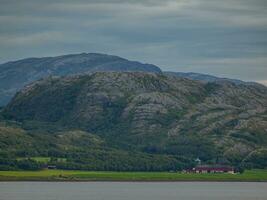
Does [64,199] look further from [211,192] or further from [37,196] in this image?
[211,192]

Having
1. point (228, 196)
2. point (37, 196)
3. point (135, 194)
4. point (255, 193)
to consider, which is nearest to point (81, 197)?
point (37, 196)

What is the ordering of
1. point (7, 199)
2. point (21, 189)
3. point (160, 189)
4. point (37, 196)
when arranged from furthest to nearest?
point (160, 189) < point (21, 189) < point (37, 196) < point (7, 199)

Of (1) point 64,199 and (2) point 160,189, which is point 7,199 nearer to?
(1) point 64,199

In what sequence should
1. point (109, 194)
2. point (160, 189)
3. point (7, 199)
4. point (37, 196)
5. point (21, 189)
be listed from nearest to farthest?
1. point (7, 199)
2. point (37, 196)
3. point (109, 194)
4. point (21, 189)
5. point (160, 189)

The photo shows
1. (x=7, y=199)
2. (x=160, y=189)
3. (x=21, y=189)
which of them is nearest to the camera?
(x=7, y=199)

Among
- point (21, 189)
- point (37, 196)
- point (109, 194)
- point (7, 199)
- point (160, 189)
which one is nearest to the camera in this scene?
point (7, 199)

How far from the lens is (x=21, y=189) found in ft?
593

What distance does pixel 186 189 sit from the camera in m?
196

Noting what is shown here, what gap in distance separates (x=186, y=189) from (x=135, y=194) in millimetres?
27093

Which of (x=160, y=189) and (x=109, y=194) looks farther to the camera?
(x=160, y=189)

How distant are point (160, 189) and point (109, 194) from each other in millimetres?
27024

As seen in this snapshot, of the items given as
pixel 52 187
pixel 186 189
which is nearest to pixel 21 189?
pixel 52 187

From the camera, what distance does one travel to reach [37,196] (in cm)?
15712

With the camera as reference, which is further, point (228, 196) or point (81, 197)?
point (228, 196)
